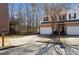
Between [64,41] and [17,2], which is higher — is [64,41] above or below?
below

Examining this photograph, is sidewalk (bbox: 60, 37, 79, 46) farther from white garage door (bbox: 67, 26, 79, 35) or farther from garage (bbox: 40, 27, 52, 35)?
garage (bbox: 40, 27, 52, 35)

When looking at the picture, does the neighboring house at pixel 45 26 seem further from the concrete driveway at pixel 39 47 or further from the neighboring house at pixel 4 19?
the neighboring house at pixel 4 19

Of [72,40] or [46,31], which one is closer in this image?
[72,40]

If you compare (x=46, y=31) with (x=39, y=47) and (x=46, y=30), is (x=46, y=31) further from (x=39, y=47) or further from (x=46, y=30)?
(x=39, y=47)

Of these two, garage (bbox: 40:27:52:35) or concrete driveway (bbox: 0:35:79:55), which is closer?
concrete driveway (bbox: 0:35:79:55)

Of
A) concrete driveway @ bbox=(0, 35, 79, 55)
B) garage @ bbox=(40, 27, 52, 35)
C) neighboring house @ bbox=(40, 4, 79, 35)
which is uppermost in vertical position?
neighboring house @ bbox=(40, 4, 79, 35)

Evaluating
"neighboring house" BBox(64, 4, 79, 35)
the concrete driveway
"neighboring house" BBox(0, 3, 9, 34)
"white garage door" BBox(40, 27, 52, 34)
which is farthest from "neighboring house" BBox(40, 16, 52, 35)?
"neighboring house" BBox(0, 3, 9, 34)

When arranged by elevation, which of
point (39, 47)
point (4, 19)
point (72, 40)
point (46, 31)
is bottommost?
point (39, 47)

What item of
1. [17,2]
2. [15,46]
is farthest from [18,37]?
[17,2]

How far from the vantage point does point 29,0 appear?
7402 millimetres

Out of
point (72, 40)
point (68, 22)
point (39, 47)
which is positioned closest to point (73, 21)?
point (68, 22)

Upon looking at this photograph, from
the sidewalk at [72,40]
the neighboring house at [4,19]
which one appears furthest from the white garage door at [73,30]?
the neighboring house at [4,19]

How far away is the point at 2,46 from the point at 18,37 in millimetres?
373

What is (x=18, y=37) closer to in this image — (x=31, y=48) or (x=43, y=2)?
(x=31, y=48)
